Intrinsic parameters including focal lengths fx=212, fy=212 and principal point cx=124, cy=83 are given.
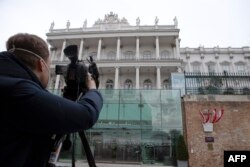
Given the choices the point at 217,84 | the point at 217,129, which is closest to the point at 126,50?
the point at 217,84

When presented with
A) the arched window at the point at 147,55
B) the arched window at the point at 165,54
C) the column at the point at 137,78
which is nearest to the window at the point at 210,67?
the arched window at the point at 165,54

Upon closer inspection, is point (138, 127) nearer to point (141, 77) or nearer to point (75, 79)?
point (75, 79)

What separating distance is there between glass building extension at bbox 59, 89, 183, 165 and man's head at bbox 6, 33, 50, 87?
13.1m

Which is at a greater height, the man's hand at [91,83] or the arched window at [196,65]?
the arched window at [196,65]

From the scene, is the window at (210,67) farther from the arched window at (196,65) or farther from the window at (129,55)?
the window at (129,55)

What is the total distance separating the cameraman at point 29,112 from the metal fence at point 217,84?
44.5ft

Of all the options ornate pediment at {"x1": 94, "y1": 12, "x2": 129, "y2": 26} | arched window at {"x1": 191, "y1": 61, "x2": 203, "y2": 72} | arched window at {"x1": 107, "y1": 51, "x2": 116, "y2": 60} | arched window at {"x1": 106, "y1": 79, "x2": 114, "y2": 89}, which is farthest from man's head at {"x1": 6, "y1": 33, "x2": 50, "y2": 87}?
arched window at {"x1": 191, "y1": 61, "x2": 203, "y2": 72}

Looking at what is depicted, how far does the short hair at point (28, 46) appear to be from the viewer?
1155 mm

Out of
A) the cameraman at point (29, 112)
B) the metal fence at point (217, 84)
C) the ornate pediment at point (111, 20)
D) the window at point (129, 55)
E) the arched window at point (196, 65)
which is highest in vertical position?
the ornate pediment at point (111, 20)

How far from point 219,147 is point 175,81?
206 inches

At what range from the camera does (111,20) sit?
133 feet

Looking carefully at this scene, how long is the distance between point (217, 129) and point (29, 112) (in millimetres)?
12470

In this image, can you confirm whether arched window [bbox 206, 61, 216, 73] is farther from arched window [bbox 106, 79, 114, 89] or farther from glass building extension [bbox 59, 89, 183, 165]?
glass building extension [bbox 59, 89, 183, 165]

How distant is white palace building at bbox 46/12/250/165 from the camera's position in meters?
13.8
